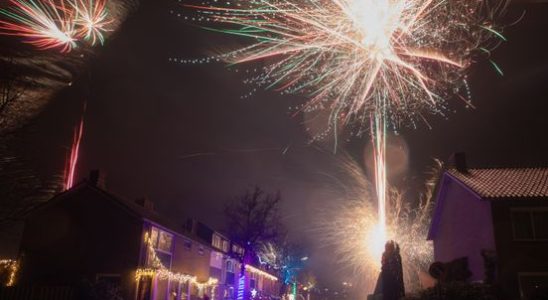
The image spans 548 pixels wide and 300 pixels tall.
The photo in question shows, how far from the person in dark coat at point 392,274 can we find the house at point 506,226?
13.1 ft

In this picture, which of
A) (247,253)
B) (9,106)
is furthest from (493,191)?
(247,253)

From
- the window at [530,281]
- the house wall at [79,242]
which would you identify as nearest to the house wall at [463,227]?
the window at [530,281]

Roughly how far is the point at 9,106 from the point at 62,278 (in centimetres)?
1326

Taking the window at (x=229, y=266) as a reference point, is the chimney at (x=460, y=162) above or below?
above

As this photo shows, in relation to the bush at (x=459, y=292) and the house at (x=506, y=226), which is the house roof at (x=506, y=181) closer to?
the house at (x=506, y=226)

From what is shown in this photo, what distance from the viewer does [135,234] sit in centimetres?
2717

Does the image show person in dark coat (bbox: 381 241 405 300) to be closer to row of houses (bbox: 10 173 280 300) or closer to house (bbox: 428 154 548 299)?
house (bbox: 428 154 548 299)

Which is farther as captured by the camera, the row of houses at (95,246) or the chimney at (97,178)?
the chimney at (97,178)

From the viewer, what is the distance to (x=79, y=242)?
27.1 m

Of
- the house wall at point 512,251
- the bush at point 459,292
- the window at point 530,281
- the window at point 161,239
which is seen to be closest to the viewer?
the bush at point 459,292

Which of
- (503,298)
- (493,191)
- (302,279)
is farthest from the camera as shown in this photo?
(302,279)

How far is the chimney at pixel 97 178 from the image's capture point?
2884cm

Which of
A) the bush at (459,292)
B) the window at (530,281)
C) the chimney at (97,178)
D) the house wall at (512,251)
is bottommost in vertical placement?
the bush at (459,292)

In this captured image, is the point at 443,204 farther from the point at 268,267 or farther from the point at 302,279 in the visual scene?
the point at 302,279
